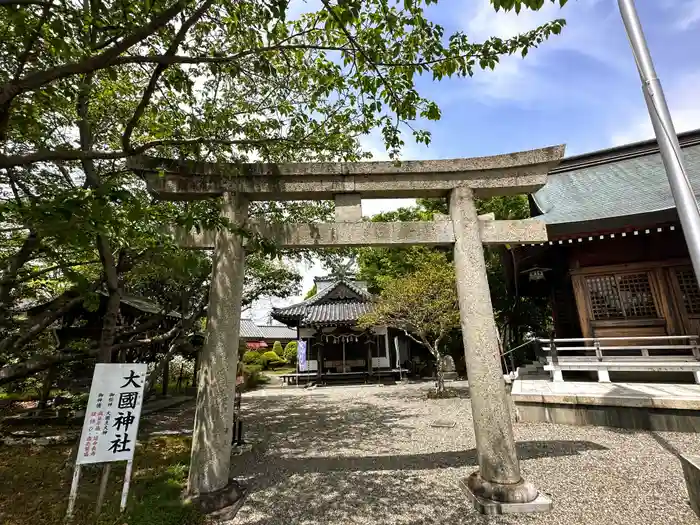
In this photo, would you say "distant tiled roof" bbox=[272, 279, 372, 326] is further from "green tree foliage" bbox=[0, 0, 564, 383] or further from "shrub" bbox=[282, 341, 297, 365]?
"green tree foliage" bbox=[0, 0, 564, 383]

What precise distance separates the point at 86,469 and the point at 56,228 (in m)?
5.87

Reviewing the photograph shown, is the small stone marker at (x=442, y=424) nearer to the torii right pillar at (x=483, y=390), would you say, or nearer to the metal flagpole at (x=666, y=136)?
the torii right pillar at (x=483, y=390)

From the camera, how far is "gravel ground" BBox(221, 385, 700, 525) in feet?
13.5

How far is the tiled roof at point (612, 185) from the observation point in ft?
29.5

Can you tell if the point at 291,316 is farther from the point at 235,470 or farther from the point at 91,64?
the point at 91,64

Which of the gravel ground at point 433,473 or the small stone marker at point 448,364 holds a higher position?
the small stone marker at point 448,364

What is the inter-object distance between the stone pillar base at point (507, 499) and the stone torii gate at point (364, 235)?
0.08 feet

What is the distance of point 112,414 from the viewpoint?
440 cm

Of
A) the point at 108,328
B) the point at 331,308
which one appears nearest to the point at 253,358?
the point at 331,308

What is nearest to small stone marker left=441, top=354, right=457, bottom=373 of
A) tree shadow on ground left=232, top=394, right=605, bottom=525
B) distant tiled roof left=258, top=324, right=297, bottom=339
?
tree shadow on ground left=232, top=394, right=605, bottom=525

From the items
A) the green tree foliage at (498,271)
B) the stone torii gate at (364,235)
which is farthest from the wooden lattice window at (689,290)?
the green tree foliage at (498,271)

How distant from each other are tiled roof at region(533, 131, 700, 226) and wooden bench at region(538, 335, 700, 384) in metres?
3.07

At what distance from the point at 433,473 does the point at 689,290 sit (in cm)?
825

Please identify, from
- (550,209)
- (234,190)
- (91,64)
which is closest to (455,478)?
(234,190)
